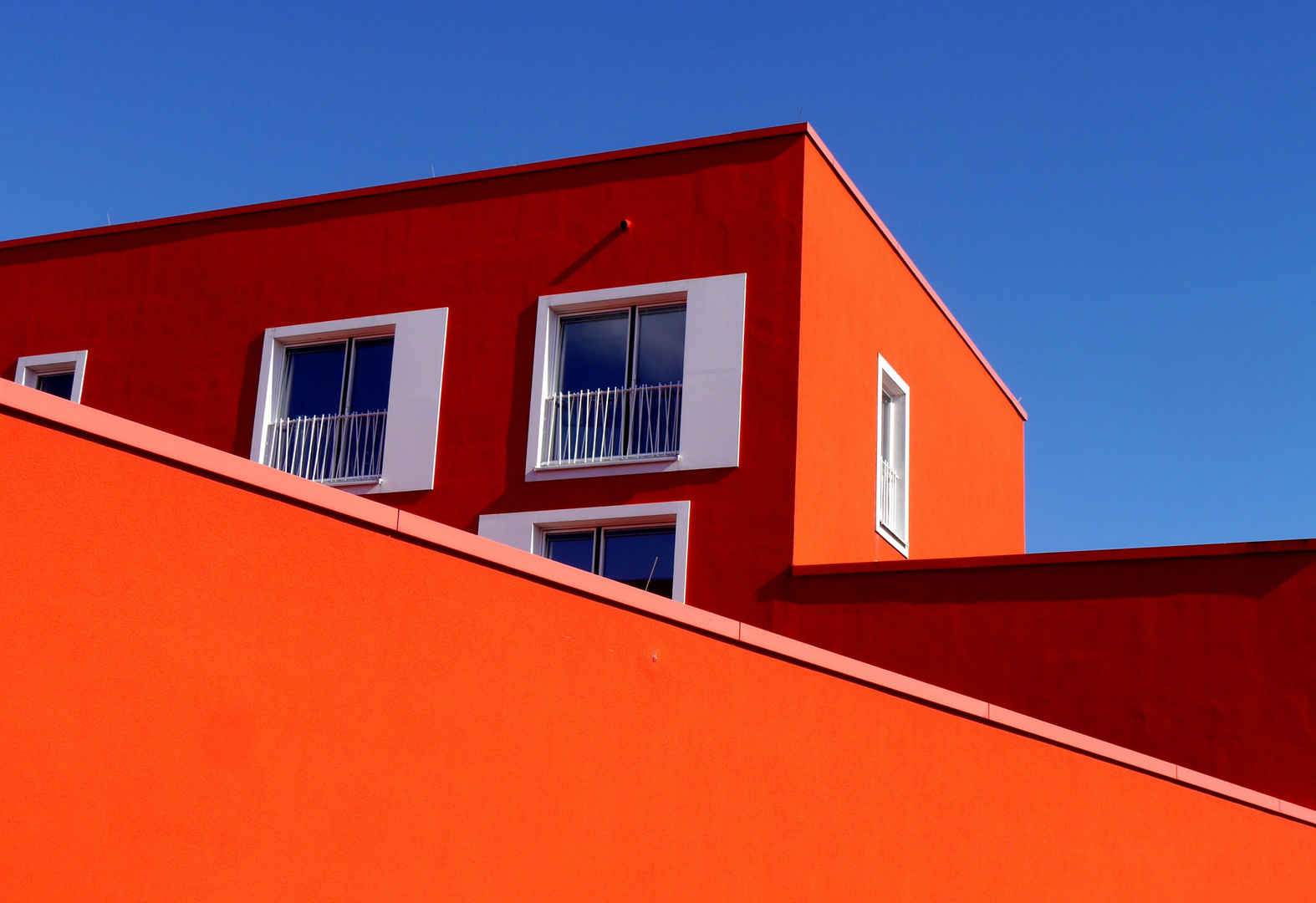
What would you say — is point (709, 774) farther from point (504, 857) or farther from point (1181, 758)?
point (1181, 758)

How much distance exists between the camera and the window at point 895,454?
15477mm

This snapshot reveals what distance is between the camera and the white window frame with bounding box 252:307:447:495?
14539mm

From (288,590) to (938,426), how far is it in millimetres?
13590

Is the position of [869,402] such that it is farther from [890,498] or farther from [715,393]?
[715,393]

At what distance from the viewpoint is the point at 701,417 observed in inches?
534

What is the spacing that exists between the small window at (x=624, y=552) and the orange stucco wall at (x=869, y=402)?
1390mm

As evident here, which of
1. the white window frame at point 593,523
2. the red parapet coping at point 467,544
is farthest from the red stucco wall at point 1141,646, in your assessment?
the red parapet coping at point 467,544

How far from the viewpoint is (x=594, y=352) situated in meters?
14.4

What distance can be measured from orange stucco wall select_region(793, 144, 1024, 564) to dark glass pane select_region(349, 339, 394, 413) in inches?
186

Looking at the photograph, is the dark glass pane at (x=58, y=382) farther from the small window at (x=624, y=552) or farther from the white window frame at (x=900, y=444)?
the white window frame at (x=900, y=444)

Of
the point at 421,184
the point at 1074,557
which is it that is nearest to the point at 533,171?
the point at 421,184

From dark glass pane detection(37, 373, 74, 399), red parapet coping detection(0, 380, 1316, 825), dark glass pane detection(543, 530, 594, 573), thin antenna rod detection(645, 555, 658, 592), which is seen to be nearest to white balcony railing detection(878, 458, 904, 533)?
thin antenna rod detection(645, 555, 658, 592)

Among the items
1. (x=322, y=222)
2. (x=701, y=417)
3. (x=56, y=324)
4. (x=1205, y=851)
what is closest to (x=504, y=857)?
(x=1205, y=851)

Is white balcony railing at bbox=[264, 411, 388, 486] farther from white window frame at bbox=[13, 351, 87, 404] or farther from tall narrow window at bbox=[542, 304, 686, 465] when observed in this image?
white window frame at bbox=[13, 351, 87, 404]
